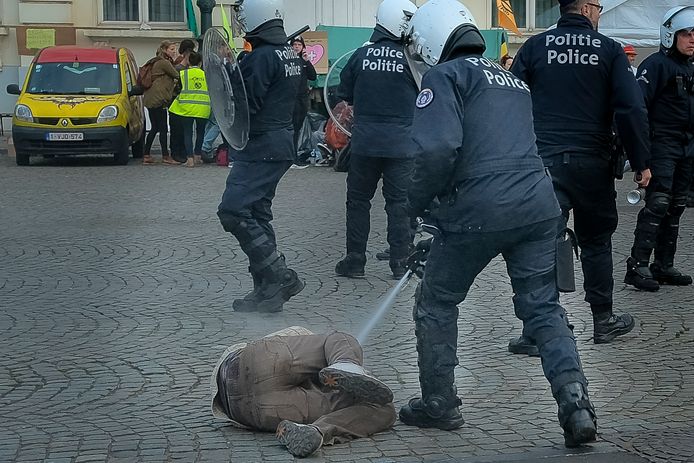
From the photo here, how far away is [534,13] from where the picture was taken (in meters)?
27.3

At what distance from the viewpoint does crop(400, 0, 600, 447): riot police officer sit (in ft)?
16.8

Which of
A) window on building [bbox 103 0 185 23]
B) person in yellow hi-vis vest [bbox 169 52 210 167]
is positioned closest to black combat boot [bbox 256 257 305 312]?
person in yellow hi-vis vest [bbox 169 52 210 167]

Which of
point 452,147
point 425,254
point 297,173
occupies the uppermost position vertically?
point 452,147

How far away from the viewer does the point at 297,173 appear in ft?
59.7

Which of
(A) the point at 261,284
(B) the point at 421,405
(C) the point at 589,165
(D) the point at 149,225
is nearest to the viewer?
(B) the point at 421,405

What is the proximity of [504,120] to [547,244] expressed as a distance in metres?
0.56

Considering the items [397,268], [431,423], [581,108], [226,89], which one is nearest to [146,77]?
[397,268]

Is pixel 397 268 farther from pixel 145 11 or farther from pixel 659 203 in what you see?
pixel 145 11

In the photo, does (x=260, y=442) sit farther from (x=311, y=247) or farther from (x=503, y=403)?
(x=311, y=247)

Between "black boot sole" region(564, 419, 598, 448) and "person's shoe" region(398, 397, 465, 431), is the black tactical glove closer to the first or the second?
"person's shoe" region(398, 397, 465, 431)

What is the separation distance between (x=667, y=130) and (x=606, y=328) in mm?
2085

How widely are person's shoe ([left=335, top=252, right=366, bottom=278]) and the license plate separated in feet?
32.4

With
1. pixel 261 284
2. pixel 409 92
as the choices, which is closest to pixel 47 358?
pixel 261 284

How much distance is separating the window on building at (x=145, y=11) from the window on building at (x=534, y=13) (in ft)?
23.9
